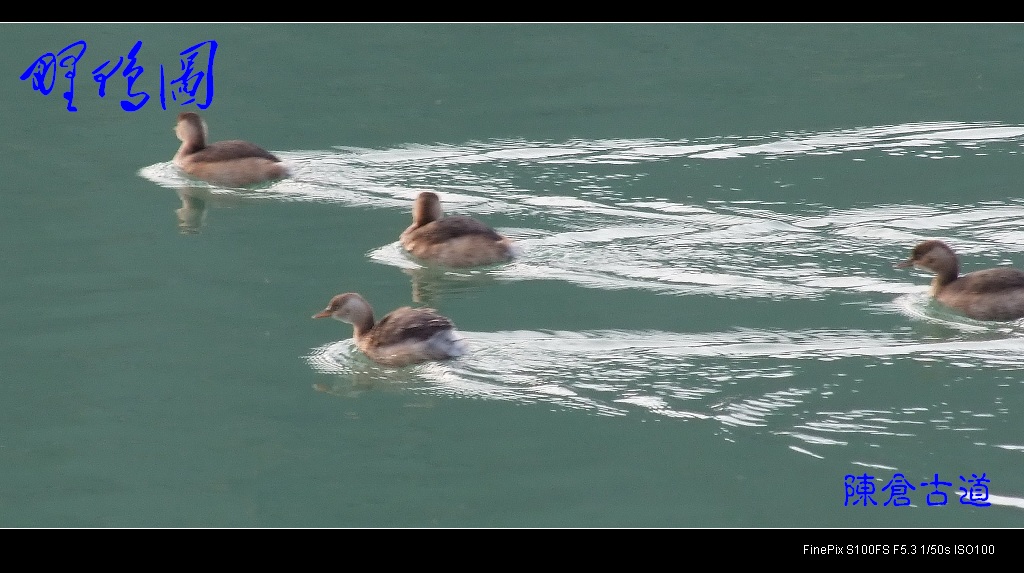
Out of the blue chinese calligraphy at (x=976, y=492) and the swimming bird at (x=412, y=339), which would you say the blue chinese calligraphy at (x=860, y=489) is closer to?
the blue chinese calligraphy at (x=976, y=492)

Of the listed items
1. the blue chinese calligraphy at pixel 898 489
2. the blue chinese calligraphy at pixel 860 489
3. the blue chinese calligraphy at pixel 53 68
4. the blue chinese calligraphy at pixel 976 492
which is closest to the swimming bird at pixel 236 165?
the blue chinese calligraphy at pixel 53 68

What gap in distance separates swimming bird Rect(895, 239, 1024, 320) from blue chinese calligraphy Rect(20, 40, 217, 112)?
1052 centimetres

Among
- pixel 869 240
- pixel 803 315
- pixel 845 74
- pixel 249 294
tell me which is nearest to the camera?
pixel 803 315

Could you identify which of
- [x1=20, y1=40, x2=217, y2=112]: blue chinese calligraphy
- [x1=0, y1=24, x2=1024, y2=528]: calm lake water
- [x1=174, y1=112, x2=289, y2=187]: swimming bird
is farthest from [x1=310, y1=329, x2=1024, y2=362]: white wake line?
[x1=20, y1=40, x2=217, y2=112]: blue chinese calligraphy

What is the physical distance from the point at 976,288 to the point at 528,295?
3.37 meters

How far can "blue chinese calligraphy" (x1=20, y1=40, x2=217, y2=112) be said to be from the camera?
755 inches

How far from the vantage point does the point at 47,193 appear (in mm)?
15156

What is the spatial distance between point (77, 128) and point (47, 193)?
117 inches

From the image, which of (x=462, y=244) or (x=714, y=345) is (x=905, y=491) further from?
(x=462, y=244)

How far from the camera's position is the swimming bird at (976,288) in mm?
10945

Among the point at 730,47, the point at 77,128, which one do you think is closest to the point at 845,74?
the point at 730,47

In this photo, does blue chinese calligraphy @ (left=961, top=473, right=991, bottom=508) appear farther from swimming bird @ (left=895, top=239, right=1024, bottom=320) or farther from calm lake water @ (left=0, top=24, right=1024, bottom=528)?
swimming bird @ (left=895, top=239, right=1024, bottom=320)

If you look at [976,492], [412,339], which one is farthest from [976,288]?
[412,339]

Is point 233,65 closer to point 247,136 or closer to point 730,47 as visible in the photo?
point 247,136
